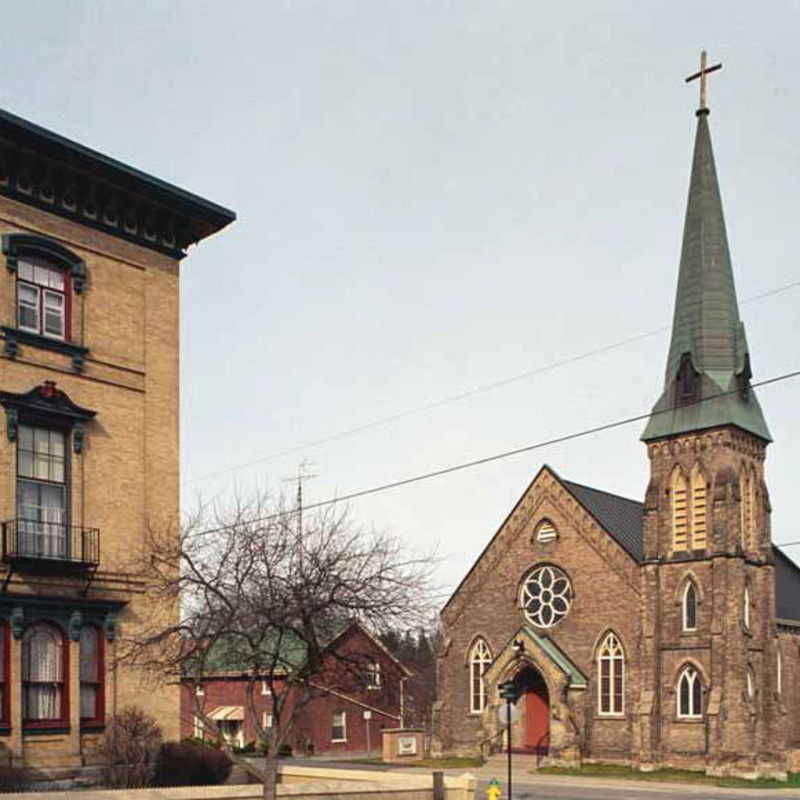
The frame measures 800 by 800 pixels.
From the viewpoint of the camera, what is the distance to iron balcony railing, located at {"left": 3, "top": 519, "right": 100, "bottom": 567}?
72.7ft

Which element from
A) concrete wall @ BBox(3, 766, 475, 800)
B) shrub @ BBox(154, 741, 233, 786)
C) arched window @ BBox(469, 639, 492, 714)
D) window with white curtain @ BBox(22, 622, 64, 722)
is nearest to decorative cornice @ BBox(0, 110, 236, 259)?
window with white curtain @ BBox(22, 622, 64, 722)

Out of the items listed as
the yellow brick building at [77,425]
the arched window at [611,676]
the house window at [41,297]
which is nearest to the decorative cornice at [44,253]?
the yellow brick building at [77,425]

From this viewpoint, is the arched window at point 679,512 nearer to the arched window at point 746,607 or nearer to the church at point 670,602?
the church at point 670,602

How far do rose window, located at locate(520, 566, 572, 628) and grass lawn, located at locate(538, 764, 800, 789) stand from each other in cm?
655

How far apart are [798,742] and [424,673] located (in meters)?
22.1

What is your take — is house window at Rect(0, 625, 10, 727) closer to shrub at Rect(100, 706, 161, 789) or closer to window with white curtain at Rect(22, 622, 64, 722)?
A: window with white curtain at Rect(22, 622, 64, 722)

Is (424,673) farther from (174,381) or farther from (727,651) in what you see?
(174,381)

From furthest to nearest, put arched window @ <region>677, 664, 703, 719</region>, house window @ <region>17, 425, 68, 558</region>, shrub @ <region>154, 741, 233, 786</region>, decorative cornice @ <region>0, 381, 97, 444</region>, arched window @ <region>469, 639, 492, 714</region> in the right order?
arched window @ <region>469, 639, 492, 714</region>
arched window @ <region>677, 664, 703, 719</region>
shrub @ <region>154, 741, 233, 786</region>
house window @ <region>17, 425, 68, 558</region>
decorative cornice @ <region>0, 381, 97, 444</region>

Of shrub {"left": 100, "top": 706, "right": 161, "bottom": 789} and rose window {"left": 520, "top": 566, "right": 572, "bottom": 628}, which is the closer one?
shrub {"left": 100, "top": 706, "right": 161, "bottom": 789}

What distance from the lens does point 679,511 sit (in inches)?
1938

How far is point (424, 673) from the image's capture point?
68.6 metres

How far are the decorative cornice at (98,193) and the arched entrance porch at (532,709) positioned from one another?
31.4 metres

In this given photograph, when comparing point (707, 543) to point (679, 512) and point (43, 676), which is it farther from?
point (43, 676)

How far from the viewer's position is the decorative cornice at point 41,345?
2261 centimetres
